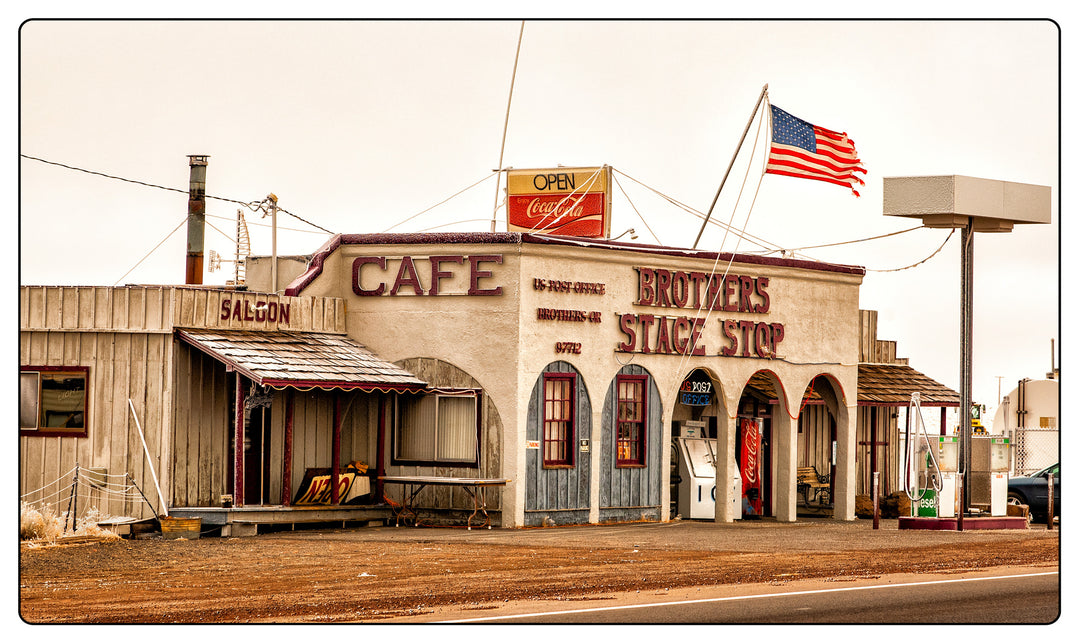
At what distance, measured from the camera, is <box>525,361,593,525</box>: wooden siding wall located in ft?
89.4

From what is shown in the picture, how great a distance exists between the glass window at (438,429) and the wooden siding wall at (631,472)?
7.96 ft

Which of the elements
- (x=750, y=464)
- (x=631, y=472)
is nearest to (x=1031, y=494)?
(x=750, y=464)

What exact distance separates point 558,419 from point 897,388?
33.5 ft

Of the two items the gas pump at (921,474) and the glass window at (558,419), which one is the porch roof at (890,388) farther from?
the glass window at (558,419)

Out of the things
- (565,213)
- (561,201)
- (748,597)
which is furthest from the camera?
(561,201)

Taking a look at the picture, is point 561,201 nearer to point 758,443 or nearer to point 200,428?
point 758,443

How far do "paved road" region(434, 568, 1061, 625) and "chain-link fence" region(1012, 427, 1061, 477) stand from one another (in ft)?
76.5

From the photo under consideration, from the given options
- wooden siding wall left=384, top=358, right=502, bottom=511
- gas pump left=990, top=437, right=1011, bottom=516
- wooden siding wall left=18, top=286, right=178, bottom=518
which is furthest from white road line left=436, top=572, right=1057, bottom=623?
wooden siding wall left=18, top=286, right=178, bottom=518

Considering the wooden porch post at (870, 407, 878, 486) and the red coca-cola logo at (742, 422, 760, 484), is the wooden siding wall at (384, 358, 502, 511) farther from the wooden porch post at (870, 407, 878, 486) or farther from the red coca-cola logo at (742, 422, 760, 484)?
the wooden porch post at (870, 407, 878, 486)

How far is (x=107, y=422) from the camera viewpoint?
2538cm

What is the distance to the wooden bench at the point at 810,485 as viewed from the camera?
34625 mm

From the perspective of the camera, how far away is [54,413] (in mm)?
25641

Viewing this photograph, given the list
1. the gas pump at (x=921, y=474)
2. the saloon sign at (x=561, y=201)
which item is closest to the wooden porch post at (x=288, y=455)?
the saloon sign at (x=561, y=201)

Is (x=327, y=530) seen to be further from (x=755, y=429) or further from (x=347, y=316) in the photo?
(x=755, y=429)
